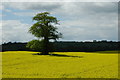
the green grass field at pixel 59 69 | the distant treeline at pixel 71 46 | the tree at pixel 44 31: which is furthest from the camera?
the distant treeline at pixel 71 46

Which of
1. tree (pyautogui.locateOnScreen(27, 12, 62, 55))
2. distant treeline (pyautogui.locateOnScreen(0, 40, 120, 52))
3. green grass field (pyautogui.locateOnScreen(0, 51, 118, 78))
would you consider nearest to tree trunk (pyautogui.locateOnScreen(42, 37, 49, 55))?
tree (pyautogui.locateOnScreen(27, 12, 62, 55))

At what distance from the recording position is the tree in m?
60.8

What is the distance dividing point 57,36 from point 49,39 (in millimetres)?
2280

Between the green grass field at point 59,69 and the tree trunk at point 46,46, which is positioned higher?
the tree trunk at point 46,46

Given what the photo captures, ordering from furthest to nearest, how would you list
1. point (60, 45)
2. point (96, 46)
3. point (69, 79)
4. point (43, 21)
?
point (96, 46), point (60, 45), point (43, 21), point (69, 79)

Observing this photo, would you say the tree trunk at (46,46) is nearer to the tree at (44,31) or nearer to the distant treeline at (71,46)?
the tree at (44,31)

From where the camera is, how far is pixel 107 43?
97.2m

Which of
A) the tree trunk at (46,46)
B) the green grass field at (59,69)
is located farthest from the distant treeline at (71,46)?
the green grass field at (59,69)

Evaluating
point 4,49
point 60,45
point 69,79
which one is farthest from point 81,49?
point 69,79

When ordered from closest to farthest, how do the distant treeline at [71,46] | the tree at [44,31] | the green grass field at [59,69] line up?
the green grass field at [59,69] < the tree at [44,31] < the distant treeline at [71,46]

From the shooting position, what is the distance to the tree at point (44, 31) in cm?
6084

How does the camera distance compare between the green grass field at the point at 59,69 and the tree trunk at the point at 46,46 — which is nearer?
the green grass field at the point at 59,69

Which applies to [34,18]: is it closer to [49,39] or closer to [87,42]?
[49,39]

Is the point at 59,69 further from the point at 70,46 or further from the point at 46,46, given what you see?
the point at 70,46
